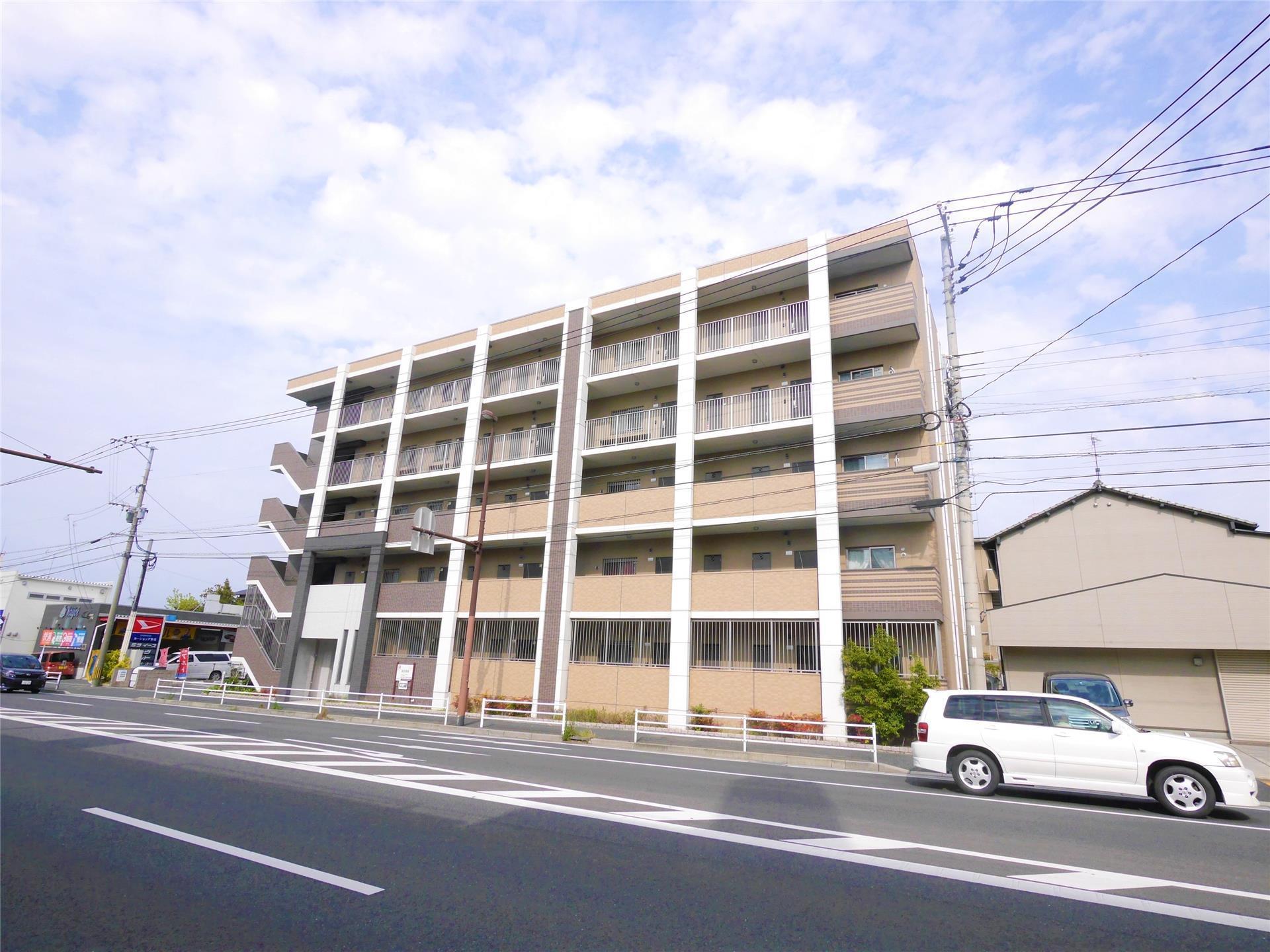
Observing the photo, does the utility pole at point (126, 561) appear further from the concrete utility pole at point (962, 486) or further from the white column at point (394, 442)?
the concrete utility pole at point (962, 486)

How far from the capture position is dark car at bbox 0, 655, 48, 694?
2562 cm

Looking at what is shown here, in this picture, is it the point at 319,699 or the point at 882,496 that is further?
the point at 319,699

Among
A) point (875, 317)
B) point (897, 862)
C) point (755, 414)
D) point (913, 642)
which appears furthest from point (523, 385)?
point (897, 862)

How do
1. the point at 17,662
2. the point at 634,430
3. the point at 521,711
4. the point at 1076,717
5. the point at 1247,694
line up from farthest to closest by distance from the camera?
1. the point at 17,662
2. the point at 634,430
3. the point at 521,711
4. the point at 1247,694
5. the point at 1076,717

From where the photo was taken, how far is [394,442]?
2994 cm

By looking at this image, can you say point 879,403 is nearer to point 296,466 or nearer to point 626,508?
point 626,508

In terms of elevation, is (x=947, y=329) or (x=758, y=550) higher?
(x=947, y=329)

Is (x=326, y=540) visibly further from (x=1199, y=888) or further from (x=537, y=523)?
(x=1199, y=888)

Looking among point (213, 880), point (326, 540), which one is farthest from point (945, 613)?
point (326, 540)

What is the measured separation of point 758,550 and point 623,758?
10.9 m

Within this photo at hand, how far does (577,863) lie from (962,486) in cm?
1315

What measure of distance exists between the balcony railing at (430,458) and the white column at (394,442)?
449 millimetres

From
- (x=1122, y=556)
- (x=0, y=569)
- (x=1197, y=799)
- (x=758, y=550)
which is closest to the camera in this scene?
(x=1197, y=799)

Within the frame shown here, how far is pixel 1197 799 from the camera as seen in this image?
8695 mm
